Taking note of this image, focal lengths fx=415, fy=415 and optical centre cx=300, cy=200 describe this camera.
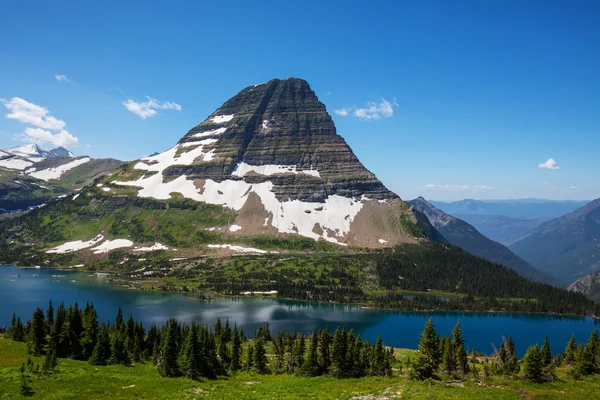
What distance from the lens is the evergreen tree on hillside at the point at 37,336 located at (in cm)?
6328

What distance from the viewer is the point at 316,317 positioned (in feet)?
566

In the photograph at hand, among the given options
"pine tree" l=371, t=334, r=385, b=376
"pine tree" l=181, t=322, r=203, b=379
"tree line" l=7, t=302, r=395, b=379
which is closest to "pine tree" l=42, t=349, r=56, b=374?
"tree line" l=7, t=302, r=395, b=379

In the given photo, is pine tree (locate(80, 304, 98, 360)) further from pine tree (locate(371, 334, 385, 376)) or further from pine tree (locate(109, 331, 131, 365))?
pine tree (locate(371, 334, 385, 376))

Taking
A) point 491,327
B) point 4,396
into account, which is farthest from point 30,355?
point 491,327

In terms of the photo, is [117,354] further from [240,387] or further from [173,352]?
[240,387]

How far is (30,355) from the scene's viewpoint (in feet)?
201

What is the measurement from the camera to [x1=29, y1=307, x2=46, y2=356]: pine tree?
208 ft

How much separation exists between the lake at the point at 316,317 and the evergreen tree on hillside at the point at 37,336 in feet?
266

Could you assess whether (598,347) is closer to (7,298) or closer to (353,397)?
(353,397)

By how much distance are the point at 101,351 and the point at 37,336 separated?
35.5 feet

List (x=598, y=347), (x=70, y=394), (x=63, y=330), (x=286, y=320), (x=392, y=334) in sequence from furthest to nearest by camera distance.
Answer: (x=286, y=320) → (x=392, y=334) → (x=598, y=347) → (x=63, y=330) → (x=70, y=394)

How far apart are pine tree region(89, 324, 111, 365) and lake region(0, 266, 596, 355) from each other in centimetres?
8029

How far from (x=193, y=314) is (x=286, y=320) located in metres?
37.0

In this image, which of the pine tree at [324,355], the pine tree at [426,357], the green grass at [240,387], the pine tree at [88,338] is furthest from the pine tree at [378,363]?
the pine tree at [88,338]
